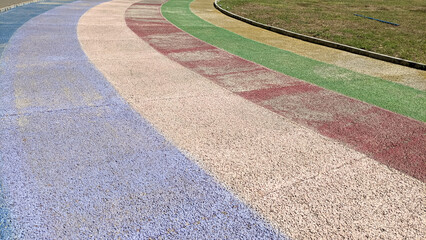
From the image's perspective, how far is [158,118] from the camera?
6.05 metres

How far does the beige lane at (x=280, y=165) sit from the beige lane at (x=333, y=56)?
4416 mm

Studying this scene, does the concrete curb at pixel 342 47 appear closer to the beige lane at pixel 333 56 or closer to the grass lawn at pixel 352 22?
the beige lane at pixel 333 56

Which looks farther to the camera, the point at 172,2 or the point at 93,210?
the point at 172,2

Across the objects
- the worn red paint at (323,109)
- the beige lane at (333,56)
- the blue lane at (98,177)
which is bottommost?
the beige lane at (333,56)

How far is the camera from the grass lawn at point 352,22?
1220 centimetres

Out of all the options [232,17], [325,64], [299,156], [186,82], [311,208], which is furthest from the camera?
[232,17]

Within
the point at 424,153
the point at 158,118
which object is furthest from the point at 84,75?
the point at 424,153

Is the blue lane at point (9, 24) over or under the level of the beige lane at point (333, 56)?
over

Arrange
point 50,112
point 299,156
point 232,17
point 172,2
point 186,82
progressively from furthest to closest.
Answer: point 172,2 < point 232,17 < point 186,82 < point 50,112 < point 299,156

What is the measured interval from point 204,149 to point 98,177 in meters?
1.52

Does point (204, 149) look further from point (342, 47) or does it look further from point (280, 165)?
point (342, 47)

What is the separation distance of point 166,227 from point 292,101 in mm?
4347

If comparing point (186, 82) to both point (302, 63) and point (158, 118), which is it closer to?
point (158, 118)

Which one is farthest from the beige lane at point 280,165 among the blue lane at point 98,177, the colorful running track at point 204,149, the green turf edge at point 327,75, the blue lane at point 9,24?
the green turf edge at point 327,75
